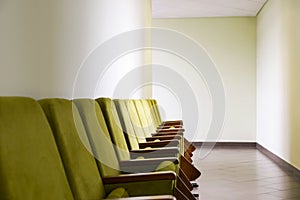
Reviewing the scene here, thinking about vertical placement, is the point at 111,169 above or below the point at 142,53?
below

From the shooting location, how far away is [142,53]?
6047 millimetres

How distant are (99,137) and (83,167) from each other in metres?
0.45

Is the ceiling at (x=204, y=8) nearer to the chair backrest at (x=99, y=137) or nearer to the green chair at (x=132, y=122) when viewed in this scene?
the green chair at (x=132, y=122)

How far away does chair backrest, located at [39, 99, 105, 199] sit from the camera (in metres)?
1.57

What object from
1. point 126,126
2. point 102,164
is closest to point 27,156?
point 102,164

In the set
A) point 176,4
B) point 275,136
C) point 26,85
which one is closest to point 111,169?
point 26,85

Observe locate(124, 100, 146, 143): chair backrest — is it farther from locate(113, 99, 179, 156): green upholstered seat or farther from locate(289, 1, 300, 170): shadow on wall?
locate(289, 1, 300, 170): shadow on wall

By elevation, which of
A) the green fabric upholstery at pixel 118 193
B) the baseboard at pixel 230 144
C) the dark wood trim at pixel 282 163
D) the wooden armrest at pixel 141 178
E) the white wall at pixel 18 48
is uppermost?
the white wall at pixel 18 48

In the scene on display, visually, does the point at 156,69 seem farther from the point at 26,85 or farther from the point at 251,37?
the point at 26,85

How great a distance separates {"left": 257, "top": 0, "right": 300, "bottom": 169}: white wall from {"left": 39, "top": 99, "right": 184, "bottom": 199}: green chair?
3815 millimetres

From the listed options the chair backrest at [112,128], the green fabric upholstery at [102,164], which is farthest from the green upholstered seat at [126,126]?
the green fabric upholstery at [102,164]

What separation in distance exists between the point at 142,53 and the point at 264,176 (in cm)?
246

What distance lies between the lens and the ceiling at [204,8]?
811 centimetres

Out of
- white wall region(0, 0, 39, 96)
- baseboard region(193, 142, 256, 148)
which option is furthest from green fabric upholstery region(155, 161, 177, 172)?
baseboard region(193, 142, 256, 148)
